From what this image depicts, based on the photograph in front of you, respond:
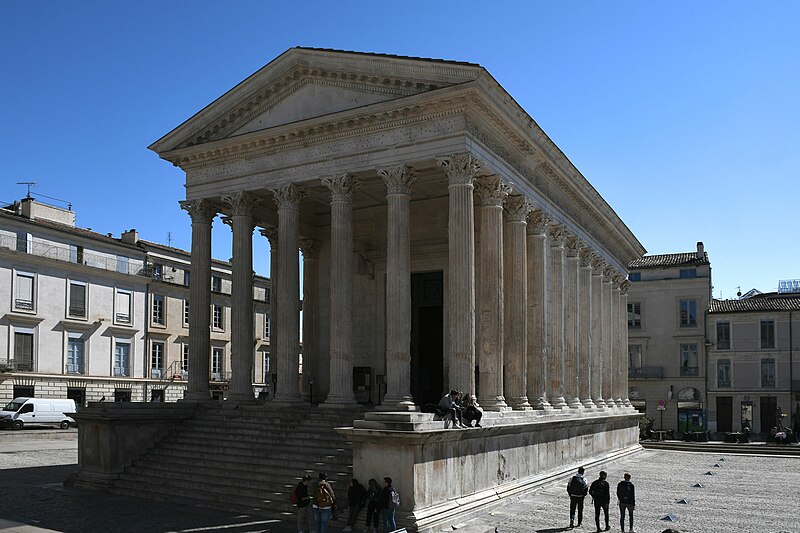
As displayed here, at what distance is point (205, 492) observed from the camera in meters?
21.2

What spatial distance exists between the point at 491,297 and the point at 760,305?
42.8 metres

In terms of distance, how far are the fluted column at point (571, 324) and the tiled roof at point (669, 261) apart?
2794cm

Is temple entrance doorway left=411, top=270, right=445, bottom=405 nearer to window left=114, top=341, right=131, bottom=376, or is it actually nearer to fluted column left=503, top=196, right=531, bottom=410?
fluted column left=503, top=196, right=531, bottom=410

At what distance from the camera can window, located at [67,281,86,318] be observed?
49094 millimetres

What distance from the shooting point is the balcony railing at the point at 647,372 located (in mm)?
59875

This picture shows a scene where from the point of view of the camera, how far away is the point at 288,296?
25.8 m

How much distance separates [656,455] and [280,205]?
2469cm

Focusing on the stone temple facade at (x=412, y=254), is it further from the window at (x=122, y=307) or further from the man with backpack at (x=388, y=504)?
the window at (x=122, y=307)

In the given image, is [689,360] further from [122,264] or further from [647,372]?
[122,264]

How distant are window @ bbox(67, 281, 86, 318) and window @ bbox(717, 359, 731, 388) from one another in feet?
144

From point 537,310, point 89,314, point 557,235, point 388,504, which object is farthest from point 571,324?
point 89,314

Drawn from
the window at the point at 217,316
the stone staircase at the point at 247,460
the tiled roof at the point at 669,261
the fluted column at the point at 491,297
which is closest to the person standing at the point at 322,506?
the stone staircase at the point at 247,460

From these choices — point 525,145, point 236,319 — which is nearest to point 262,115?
point 236,319

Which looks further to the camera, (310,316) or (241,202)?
(310,316)
